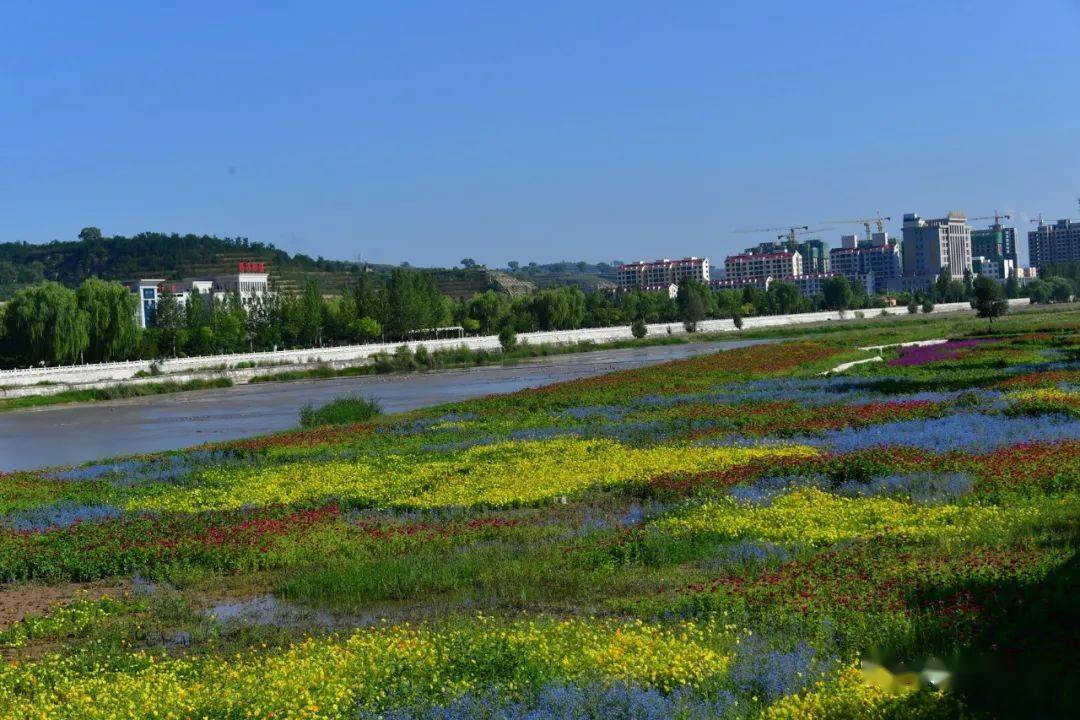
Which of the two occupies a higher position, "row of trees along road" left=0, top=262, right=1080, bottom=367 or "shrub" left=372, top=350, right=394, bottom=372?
"row of trees along road" left=0, top=262, right=1080, bottom=367

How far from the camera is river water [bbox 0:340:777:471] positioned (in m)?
43.7

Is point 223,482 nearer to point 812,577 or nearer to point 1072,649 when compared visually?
point 812,577

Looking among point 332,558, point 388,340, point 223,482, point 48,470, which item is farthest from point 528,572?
point 388,340

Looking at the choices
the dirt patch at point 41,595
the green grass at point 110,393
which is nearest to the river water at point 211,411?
the green grass at point 110,393

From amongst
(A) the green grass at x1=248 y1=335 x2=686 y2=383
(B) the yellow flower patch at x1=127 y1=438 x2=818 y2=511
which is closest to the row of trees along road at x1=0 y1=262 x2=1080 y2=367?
(A) the green grass at x1=248 y1=335 x2=686 y2=383

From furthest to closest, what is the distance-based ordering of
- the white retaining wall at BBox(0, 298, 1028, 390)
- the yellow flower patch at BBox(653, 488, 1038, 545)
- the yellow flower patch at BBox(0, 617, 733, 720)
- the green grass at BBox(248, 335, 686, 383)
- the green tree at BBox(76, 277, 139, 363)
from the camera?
the green grass at BBox(248, 335, 686, 383) → the green tree at BBox(76, 277, 139, 363) → the white retaining wall at BBox(0, 298, 1028, 390) → the yellow flower patch at BBox(653, 488, 1038, 545) → the yellow flower patch at BBox(0, 617, 733, 720)

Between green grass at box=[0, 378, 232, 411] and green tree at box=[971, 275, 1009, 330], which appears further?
Answer: green tree at box=[971, 275, 1009, 330]

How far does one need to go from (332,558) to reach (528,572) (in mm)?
3586

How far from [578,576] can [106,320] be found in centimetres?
8322

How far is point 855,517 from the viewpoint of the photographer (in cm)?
1634

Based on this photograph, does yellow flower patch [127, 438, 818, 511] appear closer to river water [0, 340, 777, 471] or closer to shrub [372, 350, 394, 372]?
river water [0, 340, 777, 471]

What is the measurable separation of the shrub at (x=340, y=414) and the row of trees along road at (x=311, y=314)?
51.5 metres

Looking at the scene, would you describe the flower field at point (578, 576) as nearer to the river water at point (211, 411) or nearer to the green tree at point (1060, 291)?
the river water at point (211, 411)

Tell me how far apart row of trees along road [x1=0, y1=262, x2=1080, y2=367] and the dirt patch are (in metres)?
75.3
